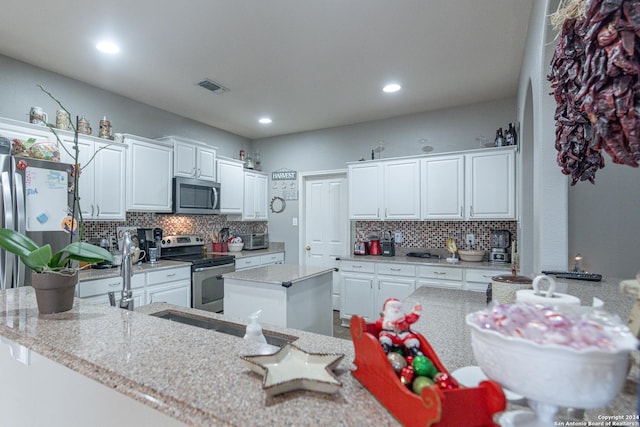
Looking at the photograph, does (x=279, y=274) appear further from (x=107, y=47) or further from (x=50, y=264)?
(x=107, y=47)

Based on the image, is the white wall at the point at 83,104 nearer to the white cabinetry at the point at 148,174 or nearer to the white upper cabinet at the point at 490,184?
the white cabinetry at the point at 148,174

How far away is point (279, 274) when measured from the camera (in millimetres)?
2764

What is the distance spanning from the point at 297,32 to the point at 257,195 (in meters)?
3.14

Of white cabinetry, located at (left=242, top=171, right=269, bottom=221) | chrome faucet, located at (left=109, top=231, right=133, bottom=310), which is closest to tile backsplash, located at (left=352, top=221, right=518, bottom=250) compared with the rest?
white cabinetry, located at (left=242, top=171, right=269, bottom=221)

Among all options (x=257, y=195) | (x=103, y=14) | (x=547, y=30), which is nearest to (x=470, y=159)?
(x=547, y=30)

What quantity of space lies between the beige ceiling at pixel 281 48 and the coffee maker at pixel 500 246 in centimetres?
159

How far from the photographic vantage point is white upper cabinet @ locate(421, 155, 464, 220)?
3736 millimetres

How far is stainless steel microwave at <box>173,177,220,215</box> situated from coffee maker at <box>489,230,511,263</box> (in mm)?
3493

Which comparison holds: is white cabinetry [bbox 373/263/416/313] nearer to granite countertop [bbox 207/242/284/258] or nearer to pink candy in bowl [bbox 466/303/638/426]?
granite countertop [bbox 207/242/284/258]

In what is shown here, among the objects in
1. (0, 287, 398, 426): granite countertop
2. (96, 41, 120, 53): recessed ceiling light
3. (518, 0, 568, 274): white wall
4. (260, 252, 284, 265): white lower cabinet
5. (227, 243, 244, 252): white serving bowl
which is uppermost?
(96, 41, 120, 53): recessed ceiling light

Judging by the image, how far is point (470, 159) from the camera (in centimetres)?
367

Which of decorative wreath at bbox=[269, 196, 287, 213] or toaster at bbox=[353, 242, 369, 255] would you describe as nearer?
toaster at bbox=[353, 242, 369, 255]

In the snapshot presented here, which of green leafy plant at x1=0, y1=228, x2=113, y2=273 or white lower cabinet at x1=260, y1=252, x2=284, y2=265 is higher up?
green leafy plant at x1=0, y1=228, x2=113, y2=273

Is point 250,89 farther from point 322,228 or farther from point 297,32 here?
point 322,228
